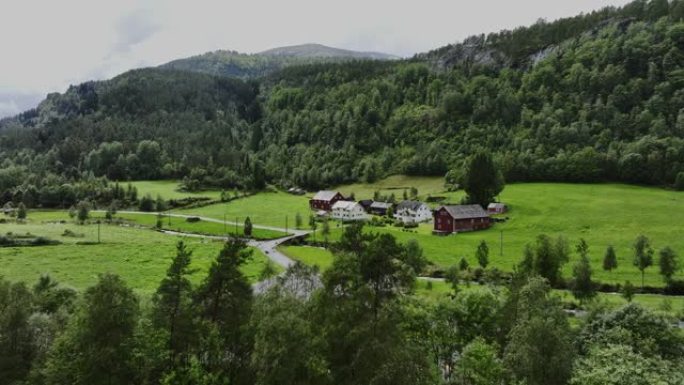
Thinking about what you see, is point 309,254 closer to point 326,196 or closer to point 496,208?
point 496,208

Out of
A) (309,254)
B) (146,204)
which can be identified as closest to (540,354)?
(309,254)

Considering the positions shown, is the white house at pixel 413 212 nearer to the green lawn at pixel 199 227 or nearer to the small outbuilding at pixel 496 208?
the small outbuilding at pixel 496 208

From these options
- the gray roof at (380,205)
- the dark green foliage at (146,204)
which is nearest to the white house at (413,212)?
the gray roof at (380,205)

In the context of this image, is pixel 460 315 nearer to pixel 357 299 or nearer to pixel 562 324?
pixel 562 324

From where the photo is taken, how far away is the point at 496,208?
11988 cm

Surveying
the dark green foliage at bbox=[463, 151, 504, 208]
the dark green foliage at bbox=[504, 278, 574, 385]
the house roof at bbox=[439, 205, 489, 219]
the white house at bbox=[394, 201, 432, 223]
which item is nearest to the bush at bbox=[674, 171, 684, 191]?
the dark green foliage at bbox=[463, 151, 504, 208]

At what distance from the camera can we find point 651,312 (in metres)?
42.6

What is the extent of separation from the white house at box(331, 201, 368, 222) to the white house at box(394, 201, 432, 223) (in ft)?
38.8

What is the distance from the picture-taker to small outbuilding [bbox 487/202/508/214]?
119 meters

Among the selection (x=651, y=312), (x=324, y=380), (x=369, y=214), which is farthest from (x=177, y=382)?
(x=369, y=214)

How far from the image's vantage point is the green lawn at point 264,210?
138 m

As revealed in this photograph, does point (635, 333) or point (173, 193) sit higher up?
point (173, 193)

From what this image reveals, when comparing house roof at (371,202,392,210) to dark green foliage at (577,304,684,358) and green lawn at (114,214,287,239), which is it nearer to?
green lawn at (114,214,287,239)

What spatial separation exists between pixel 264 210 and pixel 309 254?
58202mm
